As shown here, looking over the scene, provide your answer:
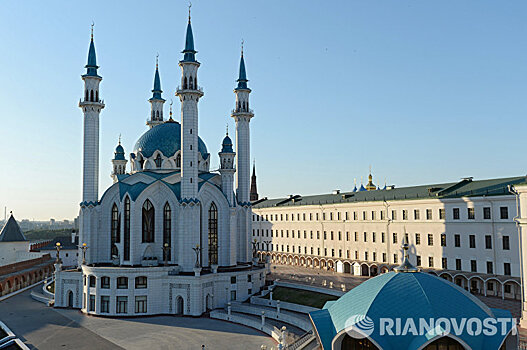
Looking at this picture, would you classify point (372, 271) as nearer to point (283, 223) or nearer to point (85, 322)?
point (283, 223)

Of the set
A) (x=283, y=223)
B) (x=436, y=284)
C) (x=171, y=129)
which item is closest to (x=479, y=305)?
(x=436, y=284)

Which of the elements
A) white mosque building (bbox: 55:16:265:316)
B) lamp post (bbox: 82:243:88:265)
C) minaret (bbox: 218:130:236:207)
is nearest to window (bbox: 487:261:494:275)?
white mosque building (bbox: 55:16:265:316)

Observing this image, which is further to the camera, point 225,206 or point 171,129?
point 171,129

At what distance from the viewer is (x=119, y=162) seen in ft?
206

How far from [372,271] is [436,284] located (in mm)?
37627

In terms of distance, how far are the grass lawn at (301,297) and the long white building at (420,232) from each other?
14033 millimetres

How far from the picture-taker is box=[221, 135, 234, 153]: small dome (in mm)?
56306

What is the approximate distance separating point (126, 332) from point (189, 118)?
22.9 meters

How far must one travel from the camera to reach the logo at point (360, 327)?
69.9ft

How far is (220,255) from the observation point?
52.5 meters

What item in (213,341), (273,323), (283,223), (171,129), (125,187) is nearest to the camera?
(213,341)

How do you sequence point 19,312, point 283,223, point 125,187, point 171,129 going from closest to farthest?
point 19,312 < point 125,187 < point 171,129 < point 283,223

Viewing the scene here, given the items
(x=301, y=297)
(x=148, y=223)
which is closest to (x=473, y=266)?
(x=301, y=297)

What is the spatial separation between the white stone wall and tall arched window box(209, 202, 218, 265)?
2130 centimetres
